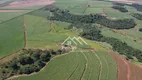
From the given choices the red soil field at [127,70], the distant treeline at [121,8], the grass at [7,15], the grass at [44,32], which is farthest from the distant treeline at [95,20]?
the red soil field at [127,70]

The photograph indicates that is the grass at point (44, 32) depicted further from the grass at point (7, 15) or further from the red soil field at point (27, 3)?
the red soil field at point (27, 3)

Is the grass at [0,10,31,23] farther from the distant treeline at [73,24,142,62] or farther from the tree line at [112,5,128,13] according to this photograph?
the tree line at [112,5,128,13]

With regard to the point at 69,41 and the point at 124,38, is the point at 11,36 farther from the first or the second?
the point at 124,38

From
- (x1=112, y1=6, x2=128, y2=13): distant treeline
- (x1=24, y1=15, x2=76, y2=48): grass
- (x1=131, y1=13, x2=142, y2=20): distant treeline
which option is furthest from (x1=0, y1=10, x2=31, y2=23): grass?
(x1=131, y1=13, x2=142, y2=20): distant treeline

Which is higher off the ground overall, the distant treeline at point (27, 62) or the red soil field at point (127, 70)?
the distant treeline at point (27, 62)

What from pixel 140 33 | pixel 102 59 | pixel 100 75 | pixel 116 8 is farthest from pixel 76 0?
pixel 100 75

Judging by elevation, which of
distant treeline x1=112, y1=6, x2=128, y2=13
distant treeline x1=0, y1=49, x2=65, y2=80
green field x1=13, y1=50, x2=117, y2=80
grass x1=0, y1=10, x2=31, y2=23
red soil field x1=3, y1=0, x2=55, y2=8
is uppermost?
red soil field x1=3, y1=0, x2=55, y2=8
